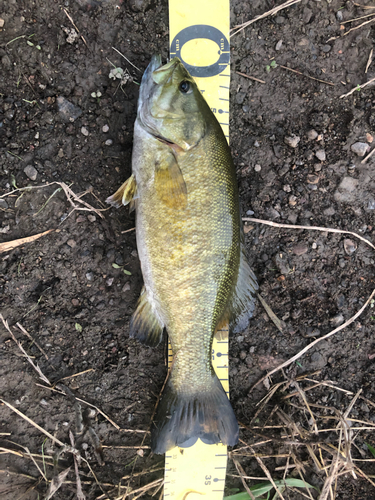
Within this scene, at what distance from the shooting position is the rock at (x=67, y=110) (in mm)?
2428

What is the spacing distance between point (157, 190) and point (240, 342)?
144 cm

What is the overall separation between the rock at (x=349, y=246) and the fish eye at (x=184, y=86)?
1755mm

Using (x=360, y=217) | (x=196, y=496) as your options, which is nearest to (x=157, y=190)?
(x=360, y=217)

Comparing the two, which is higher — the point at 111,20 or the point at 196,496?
the point at 111,20

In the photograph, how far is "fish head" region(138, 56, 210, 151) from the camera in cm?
209

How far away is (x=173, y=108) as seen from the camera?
2.12 meters

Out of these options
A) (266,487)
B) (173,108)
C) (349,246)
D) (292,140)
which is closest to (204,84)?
(173,108)

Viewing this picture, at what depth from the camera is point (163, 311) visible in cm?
221

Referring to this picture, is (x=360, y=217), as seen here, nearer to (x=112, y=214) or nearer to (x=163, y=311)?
(x=163, y=311)

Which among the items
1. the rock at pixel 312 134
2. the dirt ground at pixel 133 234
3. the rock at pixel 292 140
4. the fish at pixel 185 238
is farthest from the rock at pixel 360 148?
the fish at pixel 185 238

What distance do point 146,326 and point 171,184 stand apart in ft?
3.38

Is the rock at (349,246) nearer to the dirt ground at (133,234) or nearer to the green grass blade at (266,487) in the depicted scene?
the dirt ground at (133,234)

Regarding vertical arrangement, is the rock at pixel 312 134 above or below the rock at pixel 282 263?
above

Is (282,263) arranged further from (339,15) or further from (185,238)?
(339,15)
